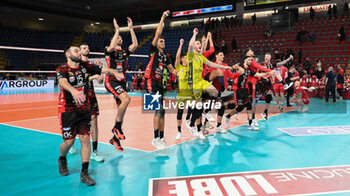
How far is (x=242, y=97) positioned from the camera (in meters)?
6.68

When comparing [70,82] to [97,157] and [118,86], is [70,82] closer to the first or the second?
[118,86]

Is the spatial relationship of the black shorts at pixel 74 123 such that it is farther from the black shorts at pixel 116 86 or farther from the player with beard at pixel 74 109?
the black shorts at pixel 116 86

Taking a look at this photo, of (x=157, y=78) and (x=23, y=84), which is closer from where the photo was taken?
(x=157, y=78)

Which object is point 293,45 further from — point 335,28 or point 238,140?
point 238,140

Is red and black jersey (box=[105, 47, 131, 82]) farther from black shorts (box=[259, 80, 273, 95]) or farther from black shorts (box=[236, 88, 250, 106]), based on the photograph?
black shorts (box=[259, 80, 273, 95])

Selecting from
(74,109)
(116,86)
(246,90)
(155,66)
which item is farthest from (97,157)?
(246,90)

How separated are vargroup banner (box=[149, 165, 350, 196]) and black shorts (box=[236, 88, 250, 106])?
316 centimetres

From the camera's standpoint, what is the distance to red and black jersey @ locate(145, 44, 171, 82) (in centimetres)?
484

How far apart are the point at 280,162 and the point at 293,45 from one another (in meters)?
19.0

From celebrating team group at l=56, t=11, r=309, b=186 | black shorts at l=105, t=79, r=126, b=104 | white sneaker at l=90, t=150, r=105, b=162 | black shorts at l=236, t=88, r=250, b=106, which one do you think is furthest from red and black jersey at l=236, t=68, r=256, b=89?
white sneaker at l=90, t=150, r=105, b=162

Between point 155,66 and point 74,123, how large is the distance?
6.31ft

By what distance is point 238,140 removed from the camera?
552 cm

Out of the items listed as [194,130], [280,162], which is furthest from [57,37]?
[280,162]

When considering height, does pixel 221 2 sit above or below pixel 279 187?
A: above
